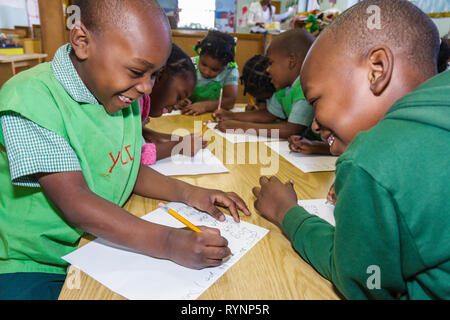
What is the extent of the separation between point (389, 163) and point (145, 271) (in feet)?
1.32

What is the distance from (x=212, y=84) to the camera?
2.20 meters

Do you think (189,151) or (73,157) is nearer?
(73,157)

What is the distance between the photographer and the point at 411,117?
15.2 inches

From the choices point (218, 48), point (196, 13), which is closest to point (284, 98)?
point (218, 48)

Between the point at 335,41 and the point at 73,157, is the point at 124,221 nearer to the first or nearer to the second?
the point at 73,157

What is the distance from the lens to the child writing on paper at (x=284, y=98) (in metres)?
1.49

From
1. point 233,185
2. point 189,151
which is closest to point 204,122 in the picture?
point 189,151

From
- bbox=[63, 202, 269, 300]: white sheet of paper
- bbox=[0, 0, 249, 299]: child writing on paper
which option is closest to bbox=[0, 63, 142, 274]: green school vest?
bbox=[0, 0, 249, 299]: child writing on paper

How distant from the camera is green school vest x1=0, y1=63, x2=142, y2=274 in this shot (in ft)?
1.86

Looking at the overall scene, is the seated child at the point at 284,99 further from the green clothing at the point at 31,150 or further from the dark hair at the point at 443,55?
the green clothing at the point at 31,150

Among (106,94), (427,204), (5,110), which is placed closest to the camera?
(427,204)

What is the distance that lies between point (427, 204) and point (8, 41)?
6462 mm

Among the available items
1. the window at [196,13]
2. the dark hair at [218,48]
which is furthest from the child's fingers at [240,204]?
the window at [196,13]

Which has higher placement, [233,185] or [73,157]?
[73,157]
